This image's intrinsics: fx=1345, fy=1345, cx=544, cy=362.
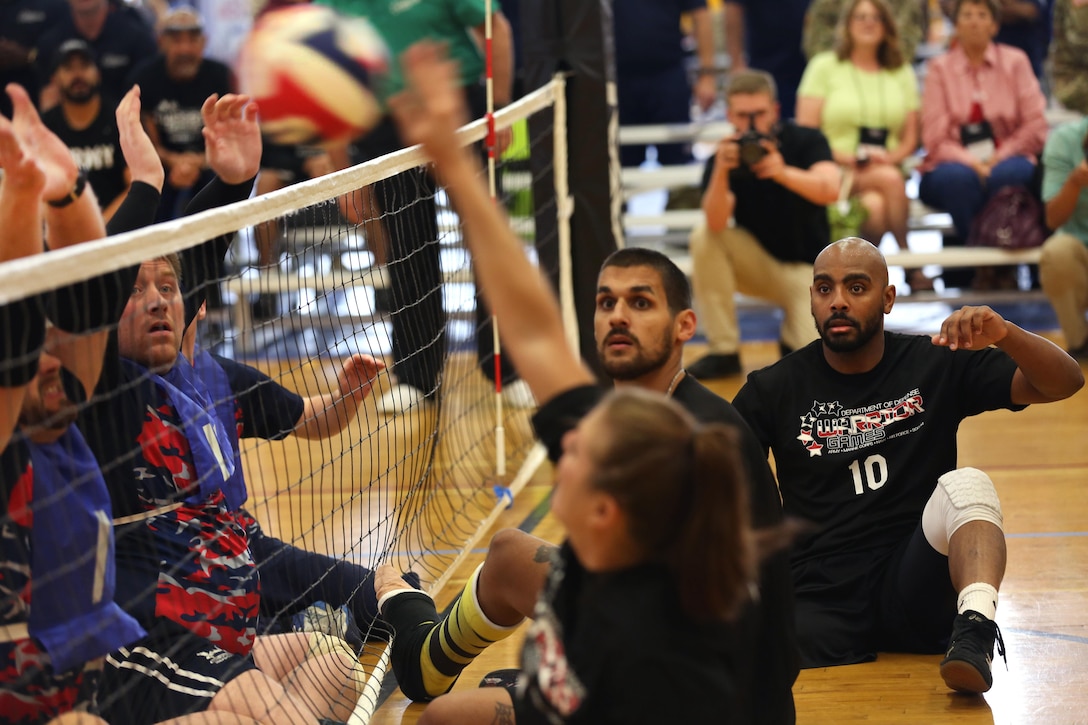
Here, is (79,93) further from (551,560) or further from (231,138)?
(551,560)

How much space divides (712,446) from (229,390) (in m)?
1.89

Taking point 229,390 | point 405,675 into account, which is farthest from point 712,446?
point 229,390

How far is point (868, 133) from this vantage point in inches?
289

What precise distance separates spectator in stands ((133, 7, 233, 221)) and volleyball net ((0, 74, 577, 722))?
71 cm

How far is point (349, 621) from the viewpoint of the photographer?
11.9ft

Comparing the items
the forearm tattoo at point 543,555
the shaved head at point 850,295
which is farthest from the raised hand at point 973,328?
the forearm tattoo at point 543,555

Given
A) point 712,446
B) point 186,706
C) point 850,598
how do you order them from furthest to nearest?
1. point 850,598
2. point 186,706
3. point 712,446

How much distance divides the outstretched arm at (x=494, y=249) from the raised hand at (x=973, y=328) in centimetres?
134

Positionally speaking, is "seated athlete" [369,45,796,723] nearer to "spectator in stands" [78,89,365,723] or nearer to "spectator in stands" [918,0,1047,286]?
"spectator in stands" [78,89,365,723]

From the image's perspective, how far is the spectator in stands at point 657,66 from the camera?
26.8ft

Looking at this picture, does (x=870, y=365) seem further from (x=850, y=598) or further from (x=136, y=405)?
(x=136, y=405)

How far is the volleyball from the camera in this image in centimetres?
335

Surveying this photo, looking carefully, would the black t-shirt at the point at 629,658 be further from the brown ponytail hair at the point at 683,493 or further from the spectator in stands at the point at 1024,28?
the spectator in stands at the point at 1024,28

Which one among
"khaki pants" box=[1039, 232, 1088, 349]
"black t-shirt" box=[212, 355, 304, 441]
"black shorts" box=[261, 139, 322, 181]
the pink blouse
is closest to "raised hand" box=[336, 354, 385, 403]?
"black t-shirt" box=[212, 355, 304, 441]
